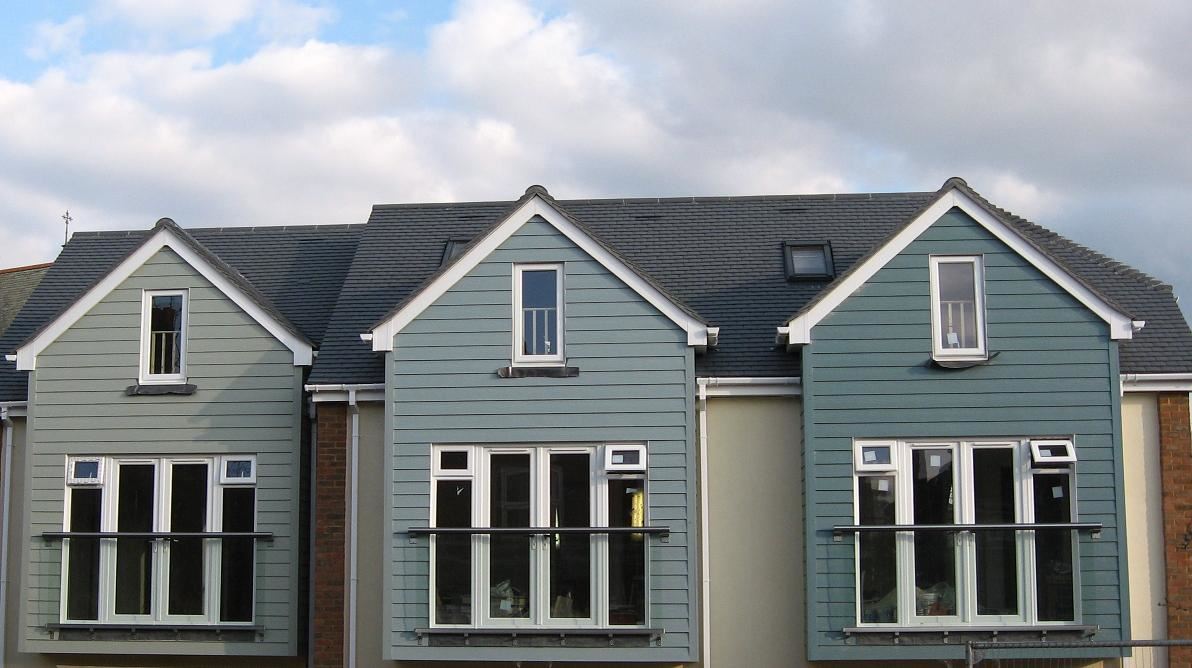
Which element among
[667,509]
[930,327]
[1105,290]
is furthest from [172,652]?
[1105,290]

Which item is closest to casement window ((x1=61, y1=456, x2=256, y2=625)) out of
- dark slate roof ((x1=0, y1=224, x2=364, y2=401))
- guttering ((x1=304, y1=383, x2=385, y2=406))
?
guttering ((x1=304, y1=383, x2=385, y2=406))

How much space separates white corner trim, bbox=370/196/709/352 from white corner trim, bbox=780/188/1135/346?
1277 mm

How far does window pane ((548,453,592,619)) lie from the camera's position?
52.6 feet

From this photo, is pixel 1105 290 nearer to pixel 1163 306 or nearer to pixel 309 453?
pixel 1163 306

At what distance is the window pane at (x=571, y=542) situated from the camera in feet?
52.6

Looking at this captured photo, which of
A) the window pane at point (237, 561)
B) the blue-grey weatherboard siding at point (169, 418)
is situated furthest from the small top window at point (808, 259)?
the window pane at point (237, 561)

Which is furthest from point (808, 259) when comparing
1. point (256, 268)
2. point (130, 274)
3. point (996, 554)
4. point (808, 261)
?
point (130, 274)

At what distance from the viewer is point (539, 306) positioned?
16.7 metres

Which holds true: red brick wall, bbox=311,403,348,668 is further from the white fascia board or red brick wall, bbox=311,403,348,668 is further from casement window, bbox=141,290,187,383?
casement window, bbox=141,290,187,383

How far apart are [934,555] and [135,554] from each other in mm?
9689

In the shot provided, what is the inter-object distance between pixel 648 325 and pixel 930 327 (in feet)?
10.9

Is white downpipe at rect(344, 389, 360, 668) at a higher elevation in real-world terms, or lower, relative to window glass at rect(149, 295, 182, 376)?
lower

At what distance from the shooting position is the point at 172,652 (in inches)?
669

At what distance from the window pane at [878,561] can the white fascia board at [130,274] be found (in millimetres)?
7177
